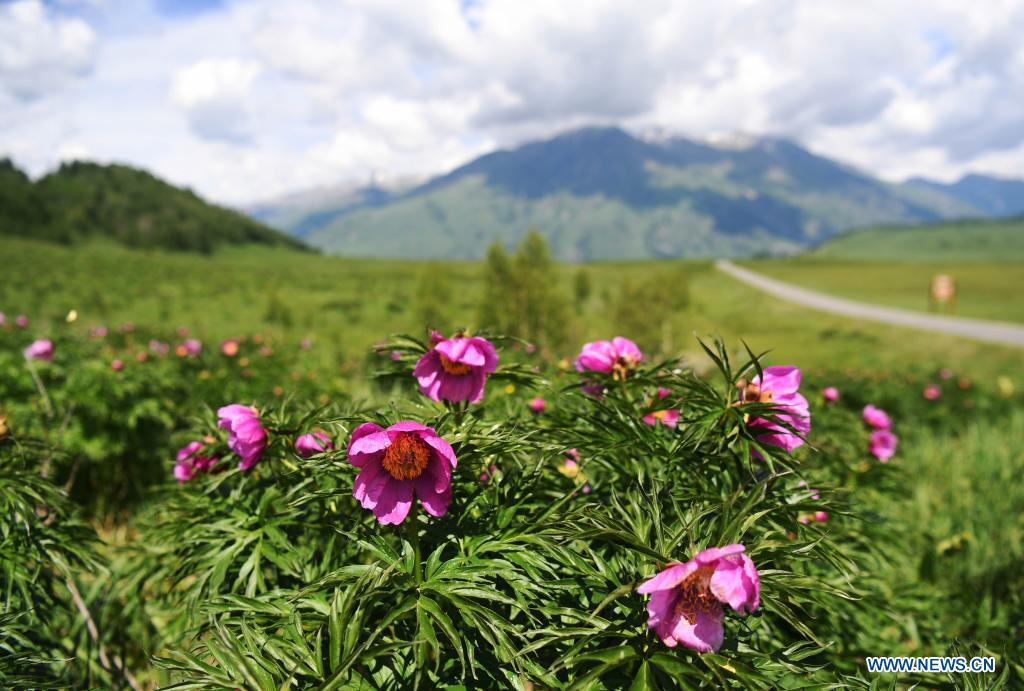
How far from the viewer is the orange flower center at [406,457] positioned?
1.24m

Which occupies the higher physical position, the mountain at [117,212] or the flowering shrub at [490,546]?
the mountain at [117,212]

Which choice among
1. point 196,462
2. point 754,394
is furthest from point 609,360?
point 196,462

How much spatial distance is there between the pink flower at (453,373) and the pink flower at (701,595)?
0.78m

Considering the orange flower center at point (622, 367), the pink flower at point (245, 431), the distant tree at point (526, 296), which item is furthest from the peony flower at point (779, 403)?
the distant tree at point (526, 296)

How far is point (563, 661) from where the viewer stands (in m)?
1.04

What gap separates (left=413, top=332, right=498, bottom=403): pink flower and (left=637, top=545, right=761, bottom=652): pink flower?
0.78m

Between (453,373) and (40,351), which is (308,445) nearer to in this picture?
(453,373)

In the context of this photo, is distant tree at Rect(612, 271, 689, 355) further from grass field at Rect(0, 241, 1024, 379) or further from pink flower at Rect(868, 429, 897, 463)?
pink flower at Rect(868, 429, 897, 463)

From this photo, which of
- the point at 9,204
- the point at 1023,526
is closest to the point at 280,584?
the point at 1023,526

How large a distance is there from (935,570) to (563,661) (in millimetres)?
3503

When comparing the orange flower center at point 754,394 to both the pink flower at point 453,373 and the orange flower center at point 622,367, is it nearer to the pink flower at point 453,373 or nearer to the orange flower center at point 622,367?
the orange flower center at point 622,367

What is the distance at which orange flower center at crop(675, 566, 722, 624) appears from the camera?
1.05 m

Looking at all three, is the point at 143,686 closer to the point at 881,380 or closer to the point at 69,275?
the point at 881,380

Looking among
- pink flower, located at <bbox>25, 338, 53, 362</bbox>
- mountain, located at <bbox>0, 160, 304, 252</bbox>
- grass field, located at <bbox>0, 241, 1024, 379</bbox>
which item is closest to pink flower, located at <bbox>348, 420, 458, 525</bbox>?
pink flower, located at <bbox>25, 338, 53, 362</bbox>
